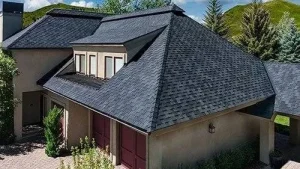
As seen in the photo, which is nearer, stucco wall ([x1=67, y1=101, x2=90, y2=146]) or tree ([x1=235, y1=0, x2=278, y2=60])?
stucco wall ([x1=67, y1=101, x2=90, y2=146])

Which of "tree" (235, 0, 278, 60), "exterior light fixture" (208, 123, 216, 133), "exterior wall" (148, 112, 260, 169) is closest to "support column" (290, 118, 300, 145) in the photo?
"exterior wall" (148, 112, 260, 169)

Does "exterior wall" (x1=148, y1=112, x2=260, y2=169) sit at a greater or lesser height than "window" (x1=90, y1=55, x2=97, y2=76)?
lesser

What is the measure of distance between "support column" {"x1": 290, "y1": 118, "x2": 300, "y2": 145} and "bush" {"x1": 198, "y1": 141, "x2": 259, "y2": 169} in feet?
13.7

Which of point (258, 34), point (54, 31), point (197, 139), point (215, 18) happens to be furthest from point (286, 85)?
point (215, 18)

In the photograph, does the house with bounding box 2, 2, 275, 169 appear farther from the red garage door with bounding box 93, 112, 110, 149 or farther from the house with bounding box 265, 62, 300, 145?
the house with bounding box 265, 62, 300, 145

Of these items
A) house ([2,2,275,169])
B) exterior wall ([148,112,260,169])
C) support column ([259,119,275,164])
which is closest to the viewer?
exterior wall ([148,112,260,169])

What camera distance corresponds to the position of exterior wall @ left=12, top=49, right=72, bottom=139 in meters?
23.1

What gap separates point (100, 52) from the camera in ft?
70.3

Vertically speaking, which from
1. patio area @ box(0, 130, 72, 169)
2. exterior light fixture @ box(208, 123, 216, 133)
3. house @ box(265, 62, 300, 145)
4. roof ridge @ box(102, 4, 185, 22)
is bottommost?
patio area @ box(0, 130, 72, 169)

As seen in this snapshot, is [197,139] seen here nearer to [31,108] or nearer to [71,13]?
[31,108]

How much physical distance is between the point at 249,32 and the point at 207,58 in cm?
2805

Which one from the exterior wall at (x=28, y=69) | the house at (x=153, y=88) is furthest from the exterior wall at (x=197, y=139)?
the exterior wall at (x=28, y=69)

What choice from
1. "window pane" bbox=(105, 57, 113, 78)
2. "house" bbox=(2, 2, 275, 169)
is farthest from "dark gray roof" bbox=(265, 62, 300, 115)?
"window pane" bbox=(105, 57, 113, 78)

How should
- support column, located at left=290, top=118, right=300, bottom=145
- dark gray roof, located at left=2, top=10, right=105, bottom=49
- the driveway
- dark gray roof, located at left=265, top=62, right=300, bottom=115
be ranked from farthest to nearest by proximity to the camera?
dark gray roof, located at left=2, top=10, right=105, bottom=49 < support column, located at left=290, top=118, right=300, bottom=145 < the driveway < dark gray roof, located at left=265, top=62, right=300, bottom=115
